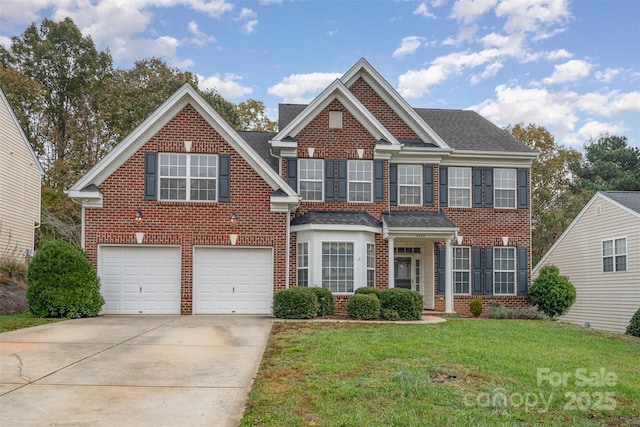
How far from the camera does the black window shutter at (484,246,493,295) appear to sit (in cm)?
2094

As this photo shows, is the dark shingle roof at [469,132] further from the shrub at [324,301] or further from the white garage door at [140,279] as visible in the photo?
the white garage door at [140,279]

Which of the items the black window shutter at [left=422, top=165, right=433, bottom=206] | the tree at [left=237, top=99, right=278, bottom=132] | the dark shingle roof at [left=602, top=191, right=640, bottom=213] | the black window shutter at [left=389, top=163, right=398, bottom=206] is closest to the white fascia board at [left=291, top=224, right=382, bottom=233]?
the black window shutter at [left=389, top=163, right=398, bottom=206]

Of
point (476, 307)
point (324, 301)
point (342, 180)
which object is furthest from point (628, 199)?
point (324, 301)

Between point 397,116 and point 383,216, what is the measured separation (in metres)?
3.99

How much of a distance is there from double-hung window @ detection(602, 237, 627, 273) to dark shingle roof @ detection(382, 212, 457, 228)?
23.0 feet

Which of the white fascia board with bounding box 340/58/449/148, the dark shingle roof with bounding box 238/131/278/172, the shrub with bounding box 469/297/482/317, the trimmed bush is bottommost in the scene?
the shrub with bounding box 469/297/482/317

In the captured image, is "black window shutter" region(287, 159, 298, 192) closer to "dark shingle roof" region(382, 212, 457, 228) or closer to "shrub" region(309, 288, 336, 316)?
"dark shingle roof" region(382, 212, 457, 228)

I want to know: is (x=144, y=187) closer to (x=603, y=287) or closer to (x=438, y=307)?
(x=438, y=307)

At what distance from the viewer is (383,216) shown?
19.6 metres

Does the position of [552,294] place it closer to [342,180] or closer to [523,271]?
[523,271]

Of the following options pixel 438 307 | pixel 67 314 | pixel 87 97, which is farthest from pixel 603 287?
pixel 87 97

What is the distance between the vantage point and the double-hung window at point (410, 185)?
2066 cm

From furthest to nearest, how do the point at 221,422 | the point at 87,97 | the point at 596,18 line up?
the point at 87,97, the point at 596,18, the point at 221,422

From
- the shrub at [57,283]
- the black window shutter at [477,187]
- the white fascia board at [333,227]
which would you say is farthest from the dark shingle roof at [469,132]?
the shrub at [57,283]
